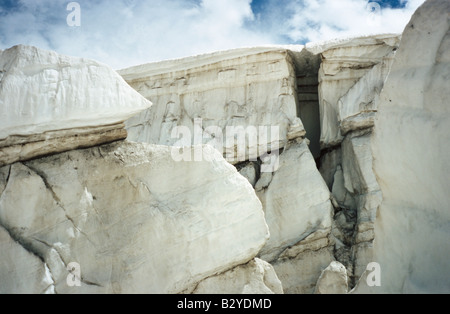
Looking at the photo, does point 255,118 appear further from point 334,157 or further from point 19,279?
point 19,279

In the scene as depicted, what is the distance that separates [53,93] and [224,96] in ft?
15.6

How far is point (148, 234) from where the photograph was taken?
3.10 m

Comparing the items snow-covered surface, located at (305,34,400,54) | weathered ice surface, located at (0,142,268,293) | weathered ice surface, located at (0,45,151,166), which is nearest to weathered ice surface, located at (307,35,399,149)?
snow-covered surface, located at (305,34,400,54)

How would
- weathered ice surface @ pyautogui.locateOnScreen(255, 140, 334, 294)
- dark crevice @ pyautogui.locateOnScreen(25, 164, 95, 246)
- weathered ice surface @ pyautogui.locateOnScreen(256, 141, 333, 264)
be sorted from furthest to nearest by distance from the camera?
weathered ice surface @ pyautogui.locateOnScreen(256, 141, 333, 264)
weathered ice surface @ pyautogui.locateOnScreen(255, 140, 334, 294)
dark crevice @ pyautogui.locateOnScreen(25, 164, 95, 246)

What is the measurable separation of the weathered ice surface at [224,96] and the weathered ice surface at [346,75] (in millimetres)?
516

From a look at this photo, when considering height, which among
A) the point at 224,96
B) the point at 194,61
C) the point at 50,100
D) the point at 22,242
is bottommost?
the point at 22,242

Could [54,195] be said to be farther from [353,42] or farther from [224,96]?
[353,42]

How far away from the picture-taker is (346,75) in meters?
7.09

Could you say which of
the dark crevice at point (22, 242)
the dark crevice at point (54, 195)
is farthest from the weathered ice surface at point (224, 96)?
the dark crevice at point (22, 242)

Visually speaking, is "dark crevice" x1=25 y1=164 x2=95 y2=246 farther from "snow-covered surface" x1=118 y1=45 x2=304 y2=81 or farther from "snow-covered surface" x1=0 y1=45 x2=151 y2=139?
"snow-covered surface" x1=118 y1=45 x2=304 y2=81

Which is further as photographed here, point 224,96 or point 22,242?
point 224,96

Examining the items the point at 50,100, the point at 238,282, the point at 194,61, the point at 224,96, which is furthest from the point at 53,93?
the point at 194,61

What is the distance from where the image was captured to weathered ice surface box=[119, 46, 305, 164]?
710 centimetres
